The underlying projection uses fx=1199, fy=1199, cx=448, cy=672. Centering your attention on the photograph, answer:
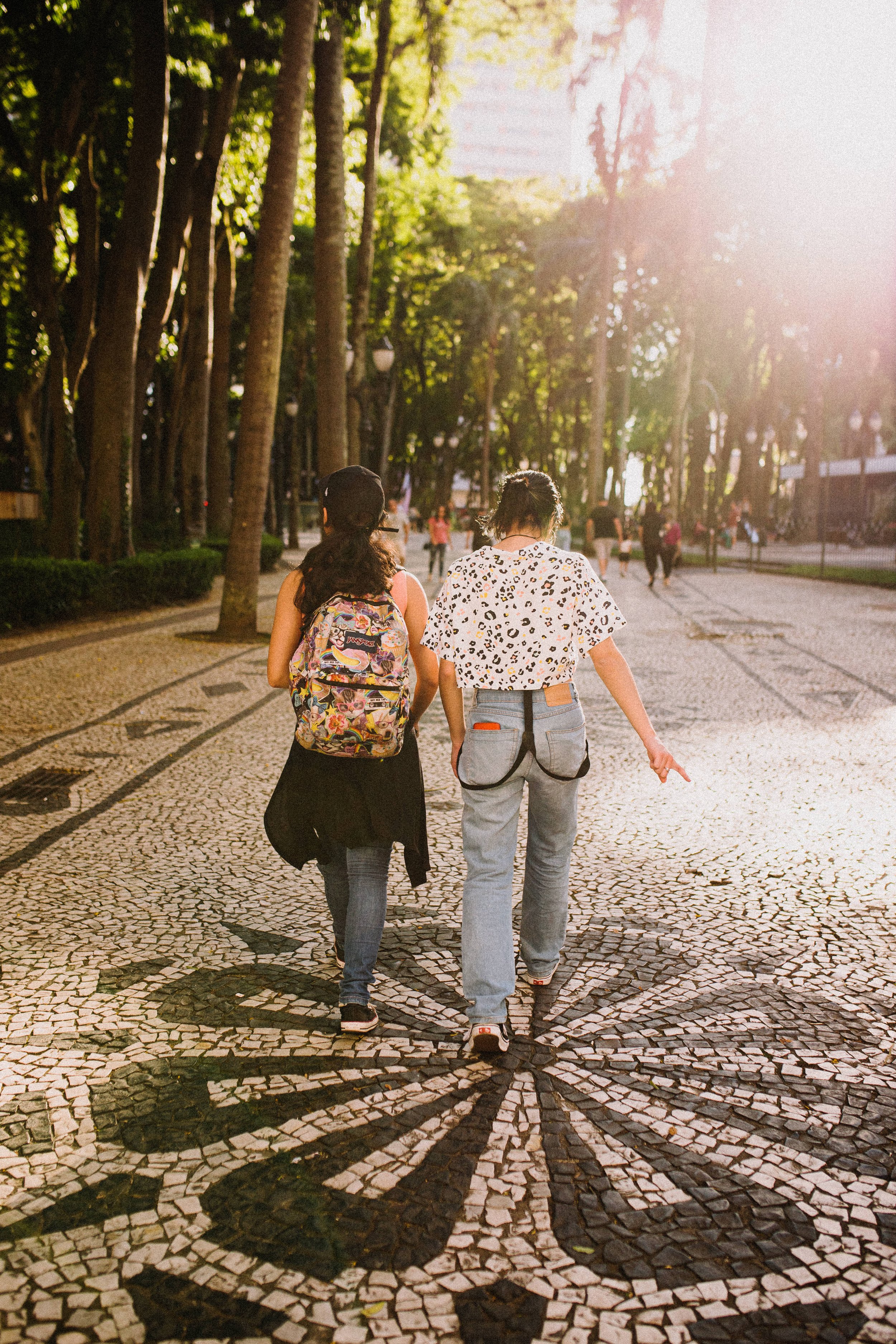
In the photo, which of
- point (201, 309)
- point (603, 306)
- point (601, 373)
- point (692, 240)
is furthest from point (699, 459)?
point (201, 309)

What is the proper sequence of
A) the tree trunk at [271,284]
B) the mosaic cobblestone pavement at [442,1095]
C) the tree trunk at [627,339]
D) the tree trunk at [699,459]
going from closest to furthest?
the mosaic cobblestone pavement at [442,1095] → the tree trunk at [271,284] → the tree trunk at [627,339] → the tree trunk at [699,459]

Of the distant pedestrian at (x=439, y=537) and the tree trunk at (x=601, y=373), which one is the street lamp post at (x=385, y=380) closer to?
the distant pedestrian at (x=439, y=537)

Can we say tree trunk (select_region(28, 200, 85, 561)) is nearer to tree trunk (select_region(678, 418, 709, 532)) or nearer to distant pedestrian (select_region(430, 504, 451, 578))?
distant pedestrian (select_region(430, 504, 451, 578))

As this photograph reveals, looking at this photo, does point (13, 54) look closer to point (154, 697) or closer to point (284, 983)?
point (154, 697)

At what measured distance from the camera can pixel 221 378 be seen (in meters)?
25.6

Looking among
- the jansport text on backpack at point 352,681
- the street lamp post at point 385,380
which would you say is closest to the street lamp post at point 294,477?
the street lamp post at point 385,380

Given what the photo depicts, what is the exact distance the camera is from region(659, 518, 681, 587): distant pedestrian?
2459 centimetres

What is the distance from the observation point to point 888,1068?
3.43m

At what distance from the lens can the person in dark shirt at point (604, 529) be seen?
2286cm

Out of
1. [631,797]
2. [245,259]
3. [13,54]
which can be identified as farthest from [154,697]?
[245,259]

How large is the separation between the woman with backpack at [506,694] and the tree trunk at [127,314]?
44.2 feet

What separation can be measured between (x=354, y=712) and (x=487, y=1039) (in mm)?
1006

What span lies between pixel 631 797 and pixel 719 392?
162 feet

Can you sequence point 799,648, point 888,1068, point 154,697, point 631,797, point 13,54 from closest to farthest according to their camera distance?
point 888,1068
point 631,797
point 154,697
point 799,648
point 13,54
